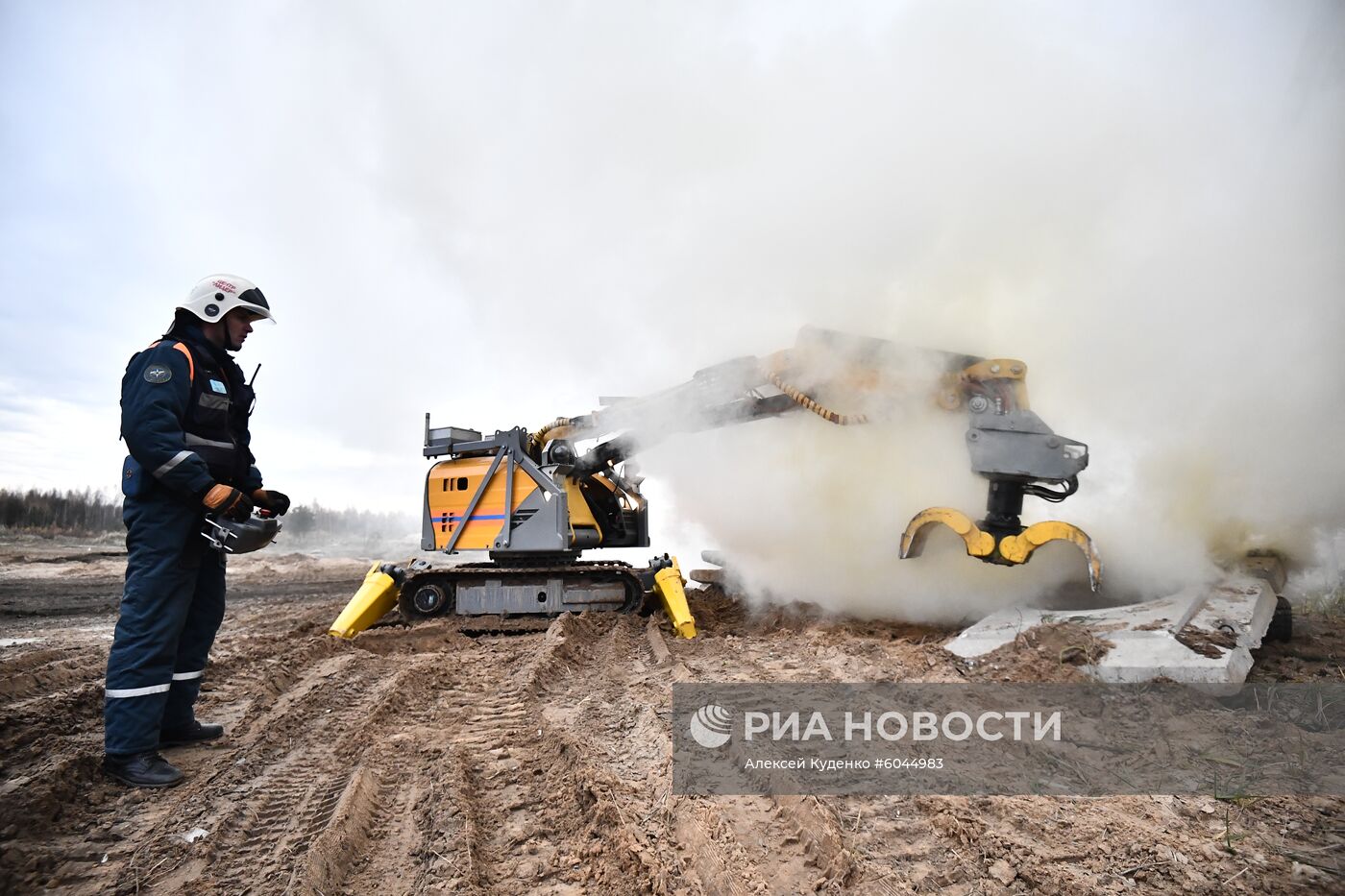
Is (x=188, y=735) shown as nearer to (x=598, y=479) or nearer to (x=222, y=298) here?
(x=222, y=298)

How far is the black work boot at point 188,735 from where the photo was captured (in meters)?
3.45

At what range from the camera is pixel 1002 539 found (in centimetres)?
530

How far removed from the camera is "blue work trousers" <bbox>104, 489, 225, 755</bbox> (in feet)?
9.93

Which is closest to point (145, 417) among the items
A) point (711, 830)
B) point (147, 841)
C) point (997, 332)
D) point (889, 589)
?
point (147, 841)

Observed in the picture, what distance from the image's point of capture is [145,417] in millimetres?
3137

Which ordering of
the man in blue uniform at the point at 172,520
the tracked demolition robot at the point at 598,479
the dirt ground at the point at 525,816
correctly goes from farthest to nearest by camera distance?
the tracked demolition robot at the point at 598,479 → the man in blue uniform at the point at 172,520 → the dirt ground at the point at 525,816

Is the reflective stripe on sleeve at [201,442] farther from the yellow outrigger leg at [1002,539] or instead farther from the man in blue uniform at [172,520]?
the yellow outrigger leg at [1002,539]

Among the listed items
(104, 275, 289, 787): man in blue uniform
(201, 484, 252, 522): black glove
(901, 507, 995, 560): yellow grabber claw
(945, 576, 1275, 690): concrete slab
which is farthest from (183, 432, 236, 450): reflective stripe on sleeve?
(901, 507, 995, 560): yellow grabber claw

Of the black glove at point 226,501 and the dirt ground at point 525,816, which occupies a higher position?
the black glove at point 226,501

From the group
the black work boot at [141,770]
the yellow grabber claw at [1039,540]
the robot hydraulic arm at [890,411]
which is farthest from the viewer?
the robot hydraulic arm at [890,411]

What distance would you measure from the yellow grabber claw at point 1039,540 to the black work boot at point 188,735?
5.36 metres

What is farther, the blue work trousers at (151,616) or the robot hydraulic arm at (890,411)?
the robot hydraulic arm at (890,411)

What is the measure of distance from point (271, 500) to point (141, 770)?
56.0 inches

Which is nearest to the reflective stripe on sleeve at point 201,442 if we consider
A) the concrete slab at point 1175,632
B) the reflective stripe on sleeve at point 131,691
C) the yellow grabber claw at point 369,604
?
the reflective stripe on sleeve at point 131,691
